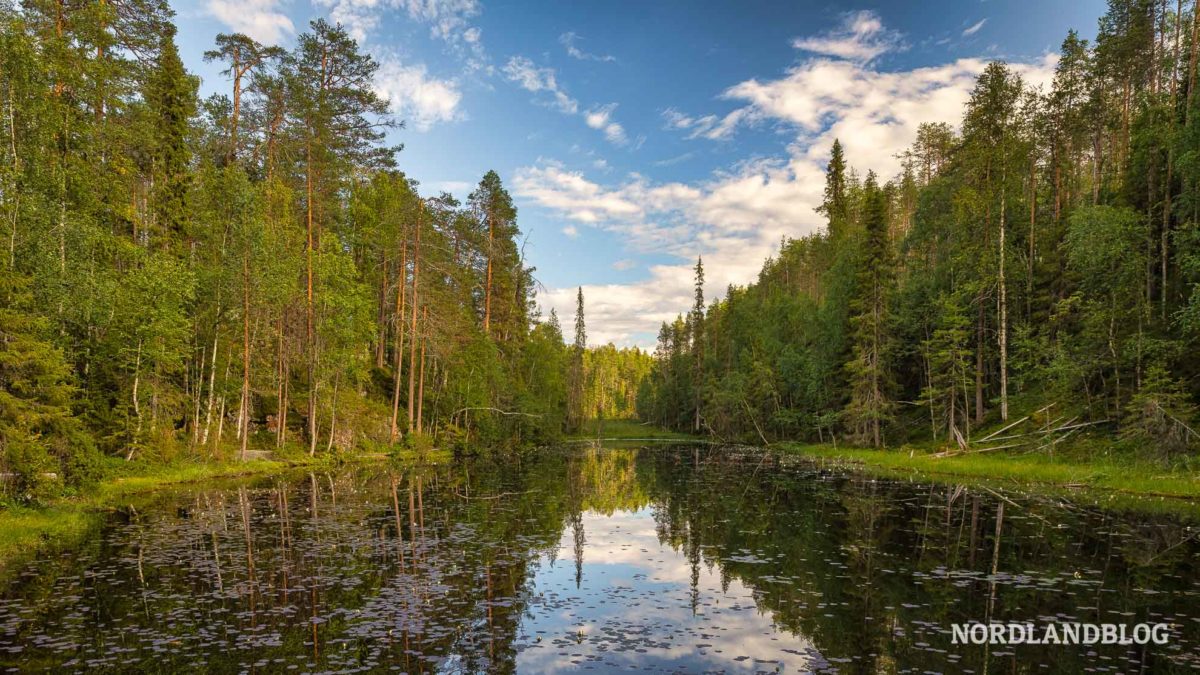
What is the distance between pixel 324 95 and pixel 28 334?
3619 cm

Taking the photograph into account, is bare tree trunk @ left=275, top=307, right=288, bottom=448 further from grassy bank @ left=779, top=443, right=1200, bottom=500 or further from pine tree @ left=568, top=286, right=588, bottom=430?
pine tree @ left=568, top=286, right=588, bottom=430

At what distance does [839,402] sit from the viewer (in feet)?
202

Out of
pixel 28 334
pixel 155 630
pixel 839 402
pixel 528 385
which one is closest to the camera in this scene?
pixel 155 630

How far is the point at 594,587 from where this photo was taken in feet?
50.3

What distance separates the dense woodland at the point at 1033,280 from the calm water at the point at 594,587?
1348 centimetres

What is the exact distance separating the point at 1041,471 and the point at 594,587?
95.0 feet

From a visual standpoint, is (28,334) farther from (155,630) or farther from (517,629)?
(517,629)

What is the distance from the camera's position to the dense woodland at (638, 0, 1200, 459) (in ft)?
107

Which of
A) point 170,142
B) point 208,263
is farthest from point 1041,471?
point 170,142

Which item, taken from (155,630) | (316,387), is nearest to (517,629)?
(155,630)

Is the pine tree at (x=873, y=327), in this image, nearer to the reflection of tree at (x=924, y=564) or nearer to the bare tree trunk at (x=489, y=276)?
the reflection of tree at (x=924, y=564)

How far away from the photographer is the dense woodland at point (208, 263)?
23.6 m

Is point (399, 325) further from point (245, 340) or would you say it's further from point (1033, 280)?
point (1033, 280)

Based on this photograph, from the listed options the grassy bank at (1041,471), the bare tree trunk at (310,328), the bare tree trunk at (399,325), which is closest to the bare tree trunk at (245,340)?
the bare tree trunk at (310,328)
